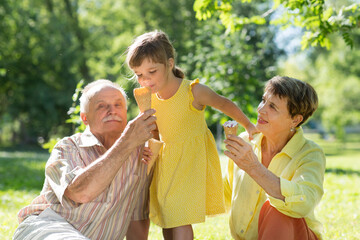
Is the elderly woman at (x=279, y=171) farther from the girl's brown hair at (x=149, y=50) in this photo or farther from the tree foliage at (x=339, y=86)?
the tree foliage at (x=339, y=86)

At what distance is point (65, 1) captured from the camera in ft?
87.5

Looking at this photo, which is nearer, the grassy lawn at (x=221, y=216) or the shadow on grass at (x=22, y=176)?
the grassy lawn at (x=221, y=216)

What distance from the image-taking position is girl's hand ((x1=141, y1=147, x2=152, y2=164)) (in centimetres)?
317

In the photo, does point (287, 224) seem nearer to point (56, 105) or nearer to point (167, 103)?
point (167, 103)

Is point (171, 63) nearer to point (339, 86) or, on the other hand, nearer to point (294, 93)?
point (294, 93)

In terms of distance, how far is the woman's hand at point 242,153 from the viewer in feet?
8.54

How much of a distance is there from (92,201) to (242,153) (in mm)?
1070

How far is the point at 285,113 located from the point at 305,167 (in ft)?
1.40

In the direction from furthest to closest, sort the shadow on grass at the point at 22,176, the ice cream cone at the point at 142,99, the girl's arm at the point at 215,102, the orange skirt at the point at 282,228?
1. the shadow on grass at the point at 22,176
2. the girl's arm at the point at 215,102
3. the ice cream cone at the point at 142,99
4. the orange skirt at the point at 282,228

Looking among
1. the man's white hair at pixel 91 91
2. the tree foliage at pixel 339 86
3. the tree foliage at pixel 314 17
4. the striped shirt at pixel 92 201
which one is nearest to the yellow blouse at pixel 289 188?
the striped shirt at pixel 92 201

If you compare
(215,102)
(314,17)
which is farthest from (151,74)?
(314,17)

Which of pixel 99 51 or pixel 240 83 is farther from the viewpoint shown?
pixel 99 51

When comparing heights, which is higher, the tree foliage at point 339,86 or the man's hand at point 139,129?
the man's hand at point 139,129

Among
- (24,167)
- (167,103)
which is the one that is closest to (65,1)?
(24,167)
